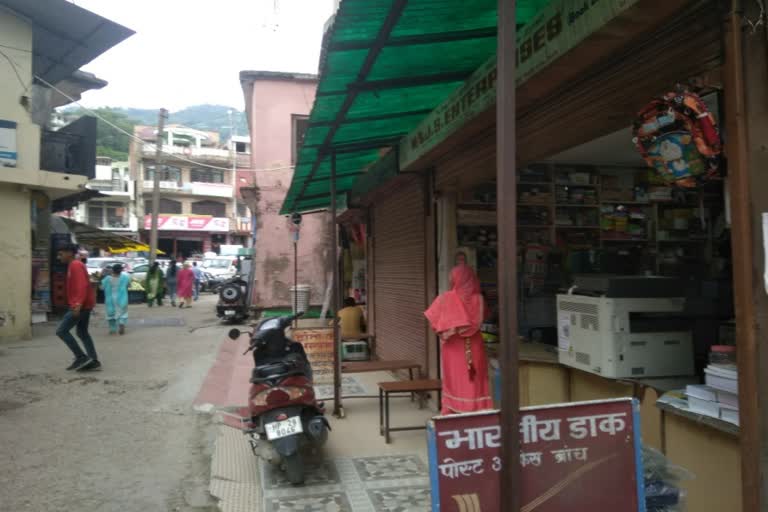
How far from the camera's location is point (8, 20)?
11.8 metres

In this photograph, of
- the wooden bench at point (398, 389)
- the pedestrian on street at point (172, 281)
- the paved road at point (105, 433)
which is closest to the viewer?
the paved road at point (105, 433)

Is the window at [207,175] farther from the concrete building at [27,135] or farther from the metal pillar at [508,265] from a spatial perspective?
the metal pillar at [508,265]

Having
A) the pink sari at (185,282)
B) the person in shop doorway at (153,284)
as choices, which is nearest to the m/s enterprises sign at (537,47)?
the pink sari at (185,282)

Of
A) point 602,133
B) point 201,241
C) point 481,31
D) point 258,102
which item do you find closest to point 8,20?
point 258,102

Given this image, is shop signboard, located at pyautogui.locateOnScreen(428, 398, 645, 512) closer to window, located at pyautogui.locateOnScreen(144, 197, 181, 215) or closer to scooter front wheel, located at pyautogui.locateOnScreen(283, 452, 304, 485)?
scooter front wheel, located at pyautogui.locateOnScreen(283, 452, 304, 485)

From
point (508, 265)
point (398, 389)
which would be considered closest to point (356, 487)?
point (398, 389)

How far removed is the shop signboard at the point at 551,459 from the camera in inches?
78.4

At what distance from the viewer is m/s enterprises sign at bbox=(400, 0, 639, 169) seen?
268 cm

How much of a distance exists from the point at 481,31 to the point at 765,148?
2.06 metres

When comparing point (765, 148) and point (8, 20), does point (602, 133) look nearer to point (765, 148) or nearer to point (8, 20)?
point (765, 148)

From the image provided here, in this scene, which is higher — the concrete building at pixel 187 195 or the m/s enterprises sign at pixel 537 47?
the concrete building at pixel 187 195

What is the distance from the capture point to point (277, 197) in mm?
17031

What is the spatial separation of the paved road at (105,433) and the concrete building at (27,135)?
6.34 ft

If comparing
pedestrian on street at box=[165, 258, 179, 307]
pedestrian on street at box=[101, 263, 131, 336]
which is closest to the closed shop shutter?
pedestrian on street at box=[101, 263, 131, 336]
